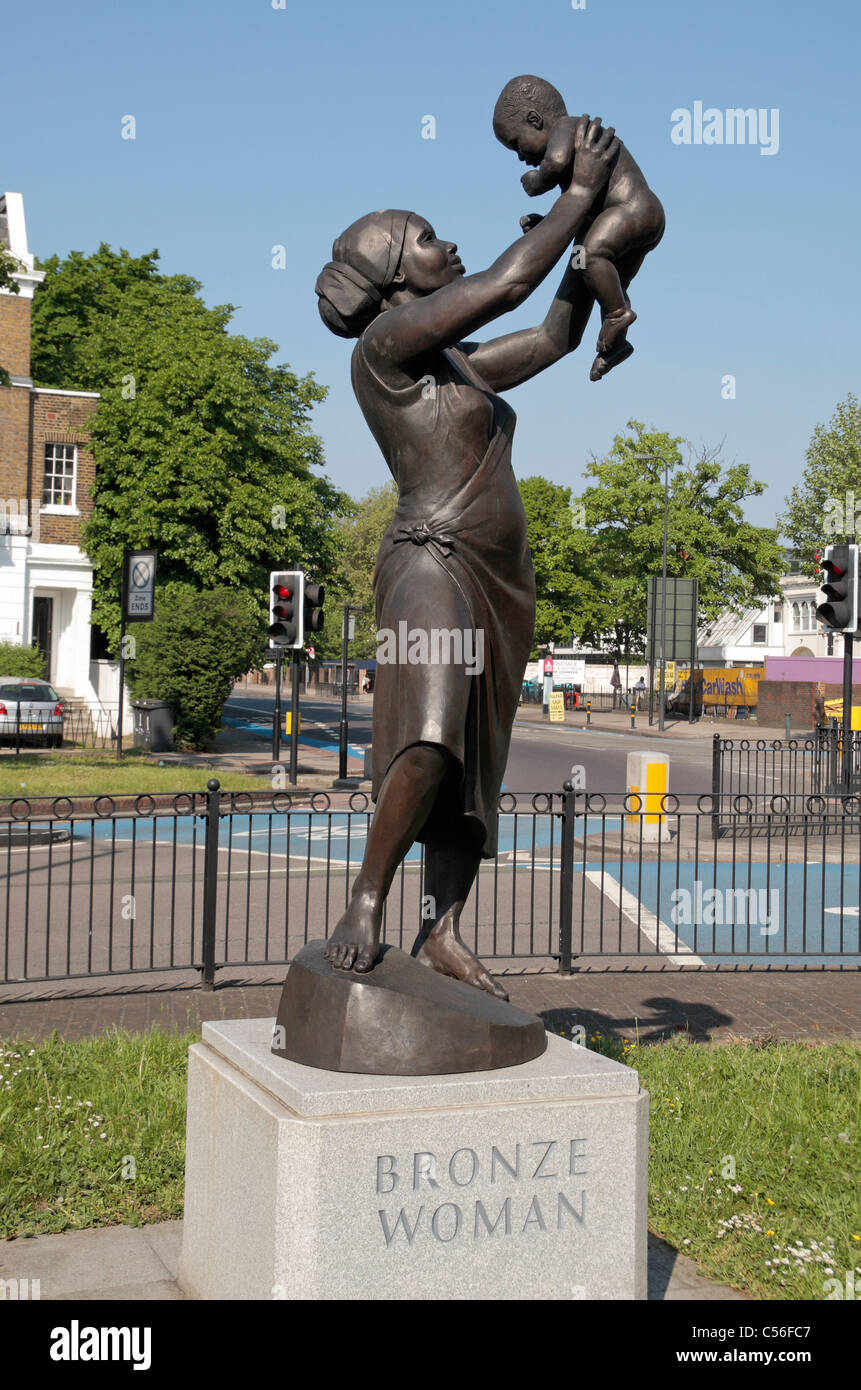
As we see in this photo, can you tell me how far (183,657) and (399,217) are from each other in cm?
2370

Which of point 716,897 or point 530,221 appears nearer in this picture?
point 530,221

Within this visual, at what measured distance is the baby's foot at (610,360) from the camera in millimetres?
4176

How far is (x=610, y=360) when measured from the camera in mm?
4184

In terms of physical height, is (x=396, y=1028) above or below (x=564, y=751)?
above

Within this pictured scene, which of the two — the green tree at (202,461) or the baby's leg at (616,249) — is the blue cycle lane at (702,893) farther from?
the green tree at (202,461)

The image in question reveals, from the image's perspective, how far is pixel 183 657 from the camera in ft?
90.0

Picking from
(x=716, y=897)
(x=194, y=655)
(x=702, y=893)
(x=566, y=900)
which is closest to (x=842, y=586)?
(x=702, y=893)

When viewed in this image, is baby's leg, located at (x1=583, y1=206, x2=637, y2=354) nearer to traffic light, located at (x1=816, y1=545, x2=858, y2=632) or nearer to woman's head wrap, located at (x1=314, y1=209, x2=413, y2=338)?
woman's head wrap, located at (x1=314, y1=209, x2=413, y2=338)

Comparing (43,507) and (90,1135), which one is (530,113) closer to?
(90,1135)

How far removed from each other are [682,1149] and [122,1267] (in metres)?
2.26

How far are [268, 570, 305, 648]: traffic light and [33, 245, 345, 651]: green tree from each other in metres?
9.30

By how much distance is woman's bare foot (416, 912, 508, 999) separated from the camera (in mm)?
4348
